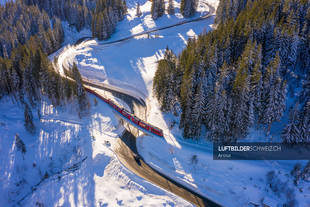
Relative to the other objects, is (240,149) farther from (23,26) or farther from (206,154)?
(23,26)

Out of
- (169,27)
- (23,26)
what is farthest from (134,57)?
(23,26)

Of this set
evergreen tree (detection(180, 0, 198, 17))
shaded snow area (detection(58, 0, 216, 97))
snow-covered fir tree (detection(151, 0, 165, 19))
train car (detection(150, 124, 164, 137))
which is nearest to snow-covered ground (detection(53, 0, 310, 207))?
shaded snow area (detection(58, 0, 216, 97))

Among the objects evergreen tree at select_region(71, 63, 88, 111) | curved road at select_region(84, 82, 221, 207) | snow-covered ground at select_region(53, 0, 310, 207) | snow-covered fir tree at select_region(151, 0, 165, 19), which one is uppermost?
→ snow-covered fir tree at select_region(151, 0, 165, 19)

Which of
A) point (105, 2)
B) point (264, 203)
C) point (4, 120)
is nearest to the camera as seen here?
point (264, 203)

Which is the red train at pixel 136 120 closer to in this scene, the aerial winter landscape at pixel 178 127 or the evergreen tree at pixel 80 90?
the aerial winter landscape at pixel 178 127

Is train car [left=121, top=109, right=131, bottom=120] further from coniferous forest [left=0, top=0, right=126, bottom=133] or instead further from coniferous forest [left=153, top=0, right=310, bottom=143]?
coniferous forest [left=0, top=0, right=126, bottom=133]

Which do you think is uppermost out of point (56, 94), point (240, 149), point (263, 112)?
point (263, 112)

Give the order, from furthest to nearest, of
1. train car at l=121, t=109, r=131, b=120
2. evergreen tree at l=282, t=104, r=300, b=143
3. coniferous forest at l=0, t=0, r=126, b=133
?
coniferous forest at l=0, t=0, r=126, b=133, train car at l=121, t=109, r=131, b=120, evergreen tree at l=282, t=104, r=300, b=143
